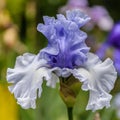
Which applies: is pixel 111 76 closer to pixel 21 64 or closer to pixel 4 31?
pixel 21 64

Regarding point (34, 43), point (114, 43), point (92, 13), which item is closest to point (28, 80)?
point (114, 43)

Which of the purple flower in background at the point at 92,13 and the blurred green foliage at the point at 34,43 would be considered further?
the purple flower in background at the point at 92,13

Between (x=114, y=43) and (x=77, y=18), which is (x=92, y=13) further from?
(x=77, y=18)

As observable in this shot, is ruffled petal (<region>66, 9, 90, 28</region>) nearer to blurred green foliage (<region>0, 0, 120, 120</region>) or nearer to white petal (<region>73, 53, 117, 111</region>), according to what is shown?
white petal (<region>73, 53, 117, 111</region>)

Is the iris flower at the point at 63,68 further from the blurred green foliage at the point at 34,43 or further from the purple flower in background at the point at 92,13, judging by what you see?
the purple flower in background at the point at 92,13

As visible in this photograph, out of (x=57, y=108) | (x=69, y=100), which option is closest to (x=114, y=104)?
(x=57, y=108)

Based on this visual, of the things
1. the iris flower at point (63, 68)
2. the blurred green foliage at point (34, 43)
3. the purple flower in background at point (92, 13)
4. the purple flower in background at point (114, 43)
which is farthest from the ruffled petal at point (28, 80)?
the purple flower in background at point (92, 13)

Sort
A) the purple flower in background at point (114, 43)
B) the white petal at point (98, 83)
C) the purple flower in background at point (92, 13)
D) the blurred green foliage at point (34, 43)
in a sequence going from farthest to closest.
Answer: the purple flower in background at point (92, 13), the purple flower in background at point (114, 43), the blurred green foliage at point (34, 43), the white petal at point (98, 83)

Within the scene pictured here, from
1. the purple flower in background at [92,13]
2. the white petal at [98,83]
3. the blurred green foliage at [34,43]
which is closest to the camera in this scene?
the white petal at [98,83]

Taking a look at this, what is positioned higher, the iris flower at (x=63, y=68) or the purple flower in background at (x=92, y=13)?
the purple flower in background at (x=92, y=13)
